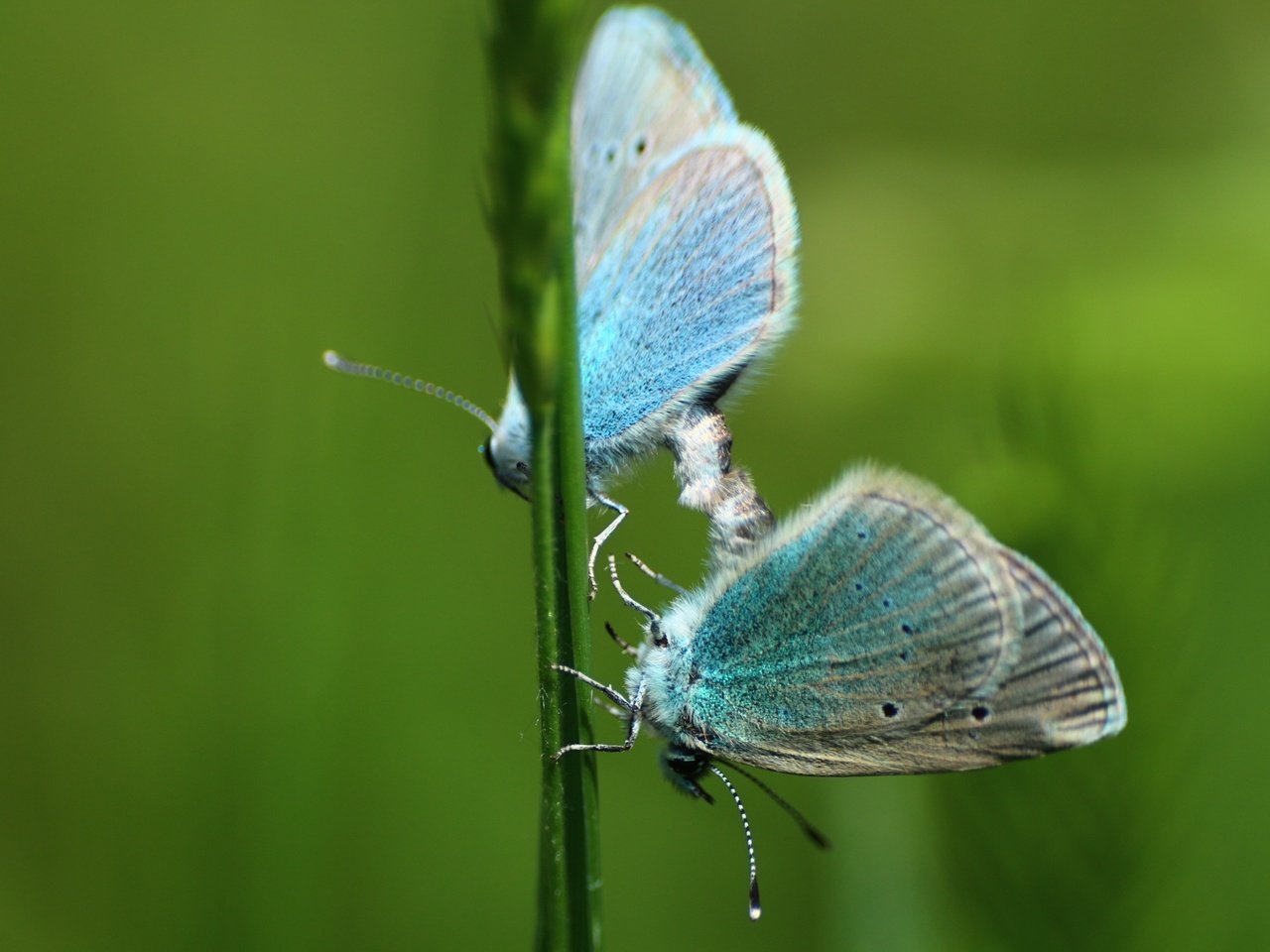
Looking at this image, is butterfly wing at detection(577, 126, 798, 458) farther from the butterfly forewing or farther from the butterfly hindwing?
the butterfly forewing

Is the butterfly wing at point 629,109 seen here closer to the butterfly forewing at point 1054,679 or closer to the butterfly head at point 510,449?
the butterfly head at point 510,449

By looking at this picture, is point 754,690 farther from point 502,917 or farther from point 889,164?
point 889,164

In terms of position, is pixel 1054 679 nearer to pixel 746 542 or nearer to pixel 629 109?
pixel 746 542

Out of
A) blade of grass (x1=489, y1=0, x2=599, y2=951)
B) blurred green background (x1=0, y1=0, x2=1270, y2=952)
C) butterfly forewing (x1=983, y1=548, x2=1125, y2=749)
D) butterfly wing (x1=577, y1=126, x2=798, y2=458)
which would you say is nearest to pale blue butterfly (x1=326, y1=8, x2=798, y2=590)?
butterfly wing (x1=577, y1=126, x2=798, y2=458)

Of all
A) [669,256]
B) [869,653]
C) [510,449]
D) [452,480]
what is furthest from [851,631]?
[452,480]

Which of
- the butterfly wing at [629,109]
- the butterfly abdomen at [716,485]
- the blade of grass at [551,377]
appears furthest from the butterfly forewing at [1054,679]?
the butterfly wing at [629,109]
